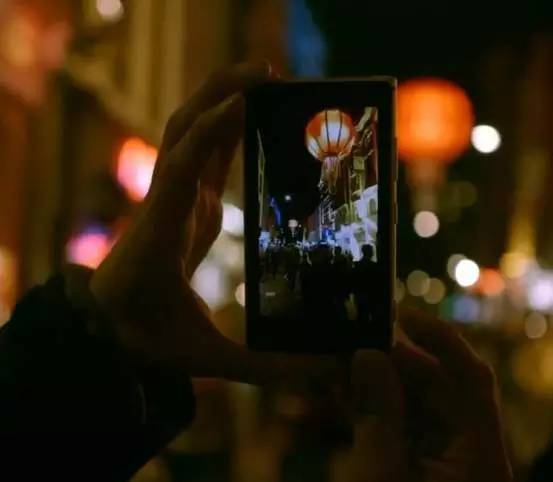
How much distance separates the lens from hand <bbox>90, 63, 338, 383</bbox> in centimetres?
67

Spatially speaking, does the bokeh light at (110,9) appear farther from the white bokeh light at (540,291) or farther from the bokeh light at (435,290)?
the bokeh light at (435,290)

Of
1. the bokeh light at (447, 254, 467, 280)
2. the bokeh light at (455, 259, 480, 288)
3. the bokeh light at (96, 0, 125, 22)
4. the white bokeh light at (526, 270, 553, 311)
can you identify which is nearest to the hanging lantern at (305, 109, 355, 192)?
the bokeh light at (96, 0, 125, 22)

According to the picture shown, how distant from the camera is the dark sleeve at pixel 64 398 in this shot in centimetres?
65

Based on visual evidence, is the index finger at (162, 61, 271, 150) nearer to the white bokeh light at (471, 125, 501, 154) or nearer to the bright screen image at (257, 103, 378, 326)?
the bright screen image at (257, 103, 378, 326)

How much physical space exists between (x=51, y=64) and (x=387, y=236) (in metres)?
2.42

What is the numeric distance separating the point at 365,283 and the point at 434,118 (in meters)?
4.16

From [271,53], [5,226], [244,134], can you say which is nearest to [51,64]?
[5,226]

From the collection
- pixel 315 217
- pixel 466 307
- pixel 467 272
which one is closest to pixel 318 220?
pixel 315 217

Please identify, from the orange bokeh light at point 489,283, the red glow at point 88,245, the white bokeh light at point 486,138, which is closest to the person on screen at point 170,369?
the red glow at point 88,245

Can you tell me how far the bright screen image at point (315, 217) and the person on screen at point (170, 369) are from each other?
2 cm

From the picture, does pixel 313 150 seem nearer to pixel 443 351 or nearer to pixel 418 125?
pixel 443 351

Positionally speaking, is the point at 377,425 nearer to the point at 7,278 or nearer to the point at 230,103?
the point at 230,103

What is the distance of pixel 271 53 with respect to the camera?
14.5 ft

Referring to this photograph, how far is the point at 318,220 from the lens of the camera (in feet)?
2.29
